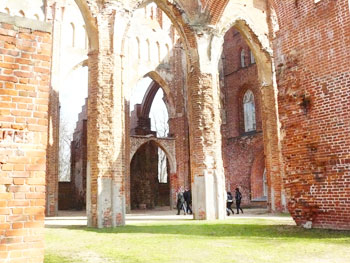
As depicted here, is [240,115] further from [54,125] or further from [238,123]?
[54,125]

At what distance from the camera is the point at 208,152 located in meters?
12.7

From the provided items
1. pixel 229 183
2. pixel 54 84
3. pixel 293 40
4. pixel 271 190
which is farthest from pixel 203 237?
pixel 229 183

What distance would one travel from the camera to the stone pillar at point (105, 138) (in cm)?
1037

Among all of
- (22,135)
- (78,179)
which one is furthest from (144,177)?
(22,135)

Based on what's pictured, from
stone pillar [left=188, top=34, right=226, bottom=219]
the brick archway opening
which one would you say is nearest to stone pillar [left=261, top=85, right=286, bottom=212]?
the brick archway opening

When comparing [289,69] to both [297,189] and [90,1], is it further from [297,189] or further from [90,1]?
[90,1]

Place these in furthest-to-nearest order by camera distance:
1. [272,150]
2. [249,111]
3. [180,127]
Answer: [249,111], [180,127], [272,150]

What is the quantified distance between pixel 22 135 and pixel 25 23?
1.19 metres

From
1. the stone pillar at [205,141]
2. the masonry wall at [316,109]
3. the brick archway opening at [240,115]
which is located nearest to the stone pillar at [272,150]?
the brick archway opening at [240,115]

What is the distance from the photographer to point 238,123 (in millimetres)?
22734

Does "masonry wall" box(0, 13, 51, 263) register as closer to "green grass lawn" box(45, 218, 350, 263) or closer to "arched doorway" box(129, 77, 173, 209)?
"green grass lawn" box(45, 218, 350, 263)

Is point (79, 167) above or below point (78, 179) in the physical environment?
above

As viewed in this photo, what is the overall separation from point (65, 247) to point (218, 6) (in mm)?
10621

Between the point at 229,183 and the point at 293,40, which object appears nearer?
the point at 293,40
